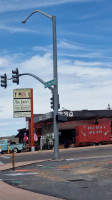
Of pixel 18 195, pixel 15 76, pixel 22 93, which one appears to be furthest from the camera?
pixel 22 93

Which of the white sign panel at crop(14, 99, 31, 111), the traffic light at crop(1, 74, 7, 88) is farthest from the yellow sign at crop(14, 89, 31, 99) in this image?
the traffic light at crop(1, 74, 7, 88)

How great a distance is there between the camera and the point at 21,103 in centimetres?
5153

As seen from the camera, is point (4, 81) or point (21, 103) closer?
point (4, 81)

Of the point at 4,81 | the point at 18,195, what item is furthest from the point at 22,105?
the point at 18,195

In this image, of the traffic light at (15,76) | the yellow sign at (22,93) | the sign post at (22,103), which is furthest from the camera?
A: the yellow sign at (22,93)

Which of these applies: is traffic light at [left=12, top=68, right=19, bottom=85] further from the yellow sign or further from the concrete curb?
the yellow sign

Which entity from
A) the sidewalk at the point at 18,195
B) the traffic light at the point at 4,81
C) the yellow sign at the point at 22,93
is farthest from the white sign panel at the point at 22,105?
the sidewalk at the point at 18,195

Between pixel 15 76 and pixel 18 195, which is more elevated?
pixel 15 76

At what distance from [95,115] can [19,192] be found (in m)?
48.3

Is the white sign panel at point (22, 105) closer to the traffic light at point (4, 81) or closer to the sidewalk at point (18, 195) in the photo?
the traffic light at point (4, 81)

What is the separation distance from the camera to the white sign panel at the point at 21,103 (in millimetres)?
51281

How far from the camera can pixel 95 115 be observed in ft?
192

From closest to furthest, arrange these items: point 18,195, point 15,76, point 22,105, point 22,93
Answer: point 18,195 < point 15,76 < point 22,105 < point 22,93

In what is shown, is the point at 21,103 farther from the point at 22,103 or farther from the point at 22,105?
the point at 22,105
